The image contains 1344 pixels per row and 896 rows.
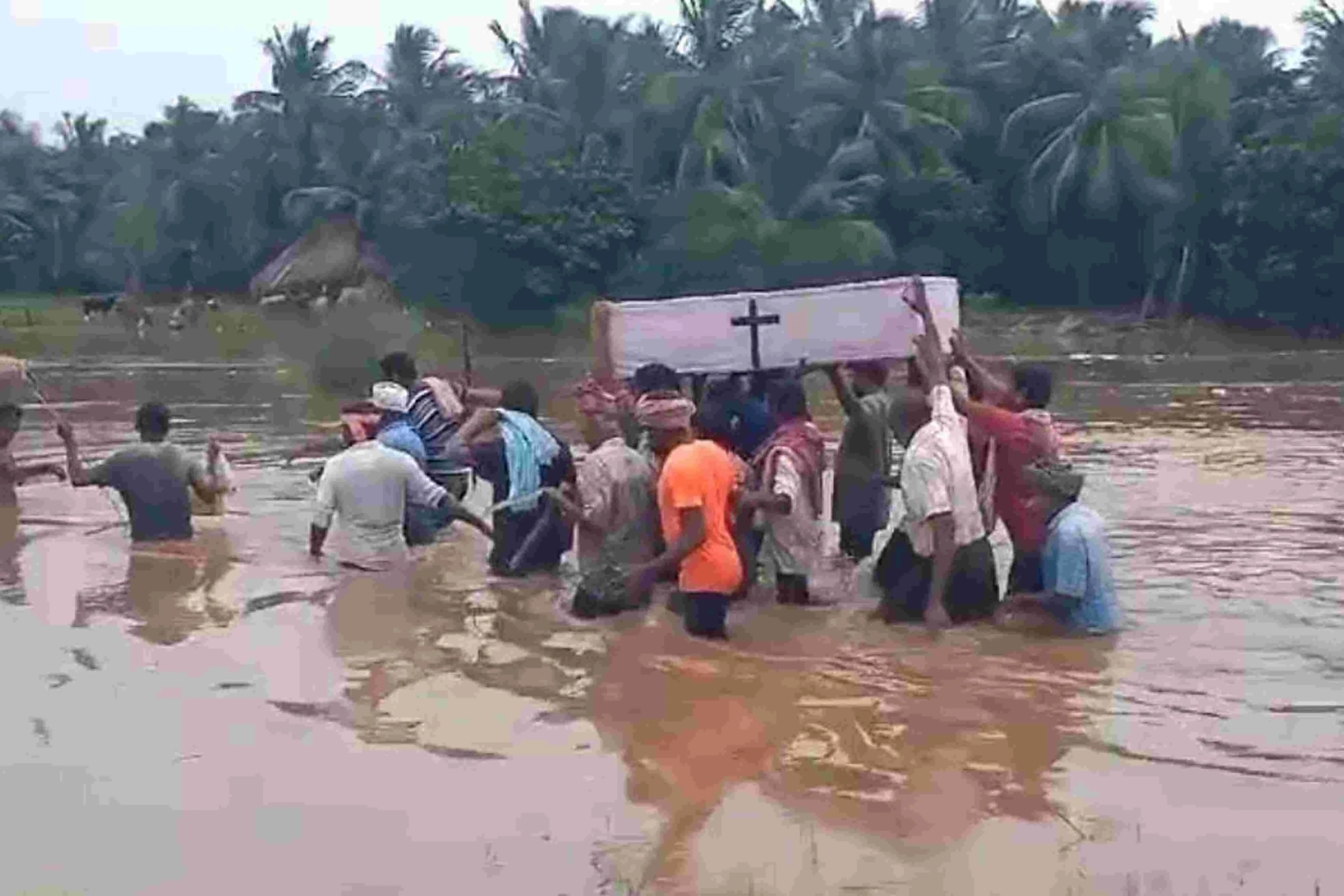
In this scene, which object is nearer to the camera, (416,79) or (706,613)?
(706,613)

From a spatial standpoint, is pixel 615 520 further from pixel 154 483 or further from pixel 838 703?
pixel 154 483

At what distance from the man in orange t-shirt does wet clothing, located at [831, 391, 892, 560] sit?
56.2 inches

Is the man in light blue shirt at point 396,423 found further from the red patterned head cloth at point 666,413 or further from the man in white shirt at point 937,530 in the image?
the man in white shirt at point 937,530

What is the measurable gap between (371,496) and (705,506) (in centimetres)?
286

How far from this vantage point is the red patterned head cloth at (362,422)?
37.9ft

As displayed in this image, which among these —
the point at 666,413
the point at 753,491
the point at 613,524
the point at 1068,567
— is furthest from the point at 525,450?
the point at 1068,567

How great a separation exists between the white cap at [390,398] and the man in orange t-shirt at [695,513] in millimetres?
2654

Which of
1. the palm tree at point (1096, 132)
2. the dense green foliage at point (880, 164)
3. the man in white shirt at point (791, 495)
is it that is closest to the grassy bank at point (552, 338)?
the dense green foliage at point (880, 164)

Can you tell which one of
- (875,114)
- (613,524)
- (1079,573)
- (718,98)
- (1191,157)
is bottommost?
(1079,573)

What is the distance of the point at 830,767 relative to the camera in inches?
290

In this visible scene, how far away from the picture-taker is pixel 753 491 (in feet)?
32.1

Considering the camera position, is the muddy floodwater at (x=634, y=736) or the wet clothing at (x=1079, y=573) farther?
the wet clothing at (x=1079, y=573)

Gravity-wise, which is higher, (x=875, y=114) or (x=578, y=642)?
(x=875, y=114)

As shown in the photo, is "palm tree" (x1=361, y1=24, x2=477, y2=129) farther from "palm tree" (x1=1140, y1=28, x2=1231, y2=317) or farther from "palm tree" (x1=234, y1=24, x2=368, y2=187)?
"palm tree" (x1=1140, y1=28, x2=1231, y2=317)
